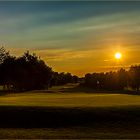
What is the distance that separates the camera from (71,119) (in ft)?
110

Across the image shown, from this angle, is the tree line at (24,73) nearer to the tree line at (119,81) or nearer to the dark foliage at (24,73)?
the dark foliage at (24,73)

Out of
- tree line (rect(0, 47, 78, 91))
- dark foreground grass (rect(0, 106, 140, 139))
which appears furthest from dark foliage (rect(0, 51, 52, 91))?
dark foreground grass (rect(0, 106, 140, 139))

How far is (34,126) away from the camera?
32.2 metres

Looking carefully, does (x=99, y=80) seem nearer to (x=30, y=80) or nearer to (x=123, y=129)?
(x=30, y=80)

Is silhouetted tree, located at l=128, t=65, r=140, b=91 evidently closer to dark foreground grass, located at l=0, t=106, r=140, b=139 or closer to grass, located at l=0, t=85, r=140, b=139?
grass, located at l=0, t=85, r=140, b=139

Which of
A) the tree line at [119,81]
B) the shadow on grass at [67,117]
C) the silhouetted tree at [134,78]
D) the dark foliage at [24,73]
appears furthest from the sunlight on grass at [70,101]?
the silhouetted tree at [134,78]

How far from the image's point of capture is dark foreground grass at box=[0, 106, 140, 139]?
30.0 m

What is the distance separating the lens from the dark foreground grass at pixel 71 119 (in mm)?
30031

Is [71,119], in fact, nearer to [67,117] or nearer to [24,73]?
[67,117]

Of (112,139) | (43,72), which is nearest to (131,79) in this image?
(43,72)

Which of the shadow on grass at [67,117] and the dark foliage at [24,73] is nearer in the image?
the shadow on grass at [67,117]

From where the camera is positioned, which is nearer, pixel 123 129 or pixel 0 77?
pixel 123 129

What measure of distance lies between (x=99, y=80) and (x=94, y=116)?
101321 mm

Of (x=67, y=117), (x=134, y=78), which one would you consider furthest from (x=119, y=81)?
(x=67, y=117)
